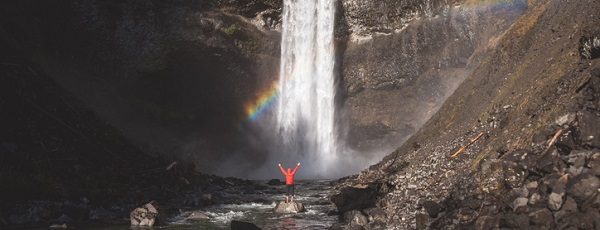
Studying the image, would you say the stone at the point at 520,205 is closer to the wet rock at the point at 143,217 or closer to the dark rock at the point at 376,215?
the dark rock at the point at 376,215

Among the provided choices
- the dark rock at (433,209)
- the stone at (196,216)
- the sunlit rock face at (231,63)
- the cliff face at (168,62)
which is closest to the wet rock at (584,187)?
the dark rock at (433,209)

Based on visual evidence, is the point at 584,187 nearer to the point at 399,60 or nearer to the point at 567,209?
the point at 567,209

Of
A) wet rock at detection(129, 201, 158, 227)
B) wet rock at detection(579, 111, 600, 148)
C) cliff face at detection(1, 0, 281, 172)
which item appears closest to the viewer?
wet rock at detection(579, 111, 600, 148)

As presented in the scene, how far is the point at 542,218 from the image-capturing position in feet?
29.8

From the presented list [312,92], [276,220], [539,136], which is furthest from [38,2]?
[539,136]

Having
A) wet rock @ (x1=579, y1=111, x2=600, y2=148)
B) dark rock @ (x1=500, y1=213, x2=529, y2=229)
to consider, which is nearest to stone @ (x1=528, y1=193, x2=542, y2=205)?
dark rock @ (x1=500, y1=213, x2=529, y2=229)

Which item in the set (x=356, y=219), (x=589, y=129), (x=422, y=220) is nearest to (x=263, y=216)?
(x=356, y=219)

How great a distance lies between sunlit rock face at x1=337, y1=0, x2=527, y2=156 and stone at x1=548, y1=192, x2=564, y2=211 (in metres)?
30.5

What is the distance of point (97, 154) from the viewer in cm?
2203

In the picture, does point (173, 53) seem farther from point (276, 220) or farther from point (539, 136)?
point (539, 136)

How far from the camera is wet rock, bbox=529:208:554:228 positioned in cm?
898

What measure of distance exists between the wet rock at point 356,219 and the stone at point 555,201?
611cm

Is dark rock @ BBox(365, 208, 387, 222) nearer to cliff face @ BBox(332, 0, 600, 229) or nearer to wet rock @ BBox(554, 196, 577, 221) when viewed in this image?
cliff face @ BBox(332, 0, 600, 229)

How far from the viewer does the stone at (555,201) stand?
9.09m
